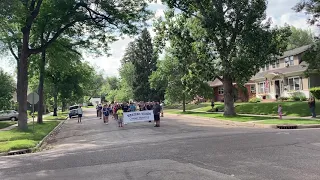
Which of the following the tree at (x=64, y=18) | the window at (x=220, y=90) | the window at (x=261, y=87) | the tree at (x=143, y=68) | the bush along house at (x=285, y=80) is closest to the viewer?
the tree at (x=64, y=18)

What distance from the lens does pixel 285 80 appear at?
1788 inches

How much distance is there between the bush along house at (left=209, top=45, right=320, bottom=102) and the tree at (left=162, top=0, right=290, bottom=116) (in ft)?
30.5

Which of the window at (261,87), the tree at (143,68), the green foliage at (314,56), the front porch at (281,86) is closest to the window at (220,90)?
the front porch at (281,86)

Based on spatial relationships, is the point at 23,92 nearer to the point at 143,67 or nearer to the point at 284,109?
the point at 284,109

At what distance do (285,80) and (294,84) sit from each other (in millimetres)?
2001

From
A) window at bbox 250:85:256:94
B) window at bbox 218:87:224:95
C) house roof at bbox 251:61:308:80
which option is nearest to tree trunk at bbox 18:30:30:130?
house roof at bbox 251:61:308:80

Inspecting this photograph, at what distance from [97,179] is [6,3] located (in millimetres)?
13067

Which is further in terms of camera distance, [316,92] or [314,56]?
[316,92]

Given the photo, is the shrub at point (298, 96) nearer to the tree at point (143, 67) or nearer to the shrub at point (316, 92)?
the shrub at point (316, 92)

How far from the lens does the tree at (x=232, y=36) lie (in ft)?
94.4

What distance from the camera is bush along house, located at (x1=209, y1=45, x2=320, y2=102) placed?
41.7 m

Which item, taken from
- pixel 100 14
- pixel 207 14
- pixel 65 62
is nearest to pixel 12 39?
pixel 65 62

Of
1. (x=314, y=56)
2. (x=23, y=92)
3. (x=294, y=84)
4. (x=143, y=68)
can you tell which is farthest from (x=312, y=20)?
(x=143, y=68)

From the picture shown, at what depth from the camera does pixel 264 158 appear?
958cm
